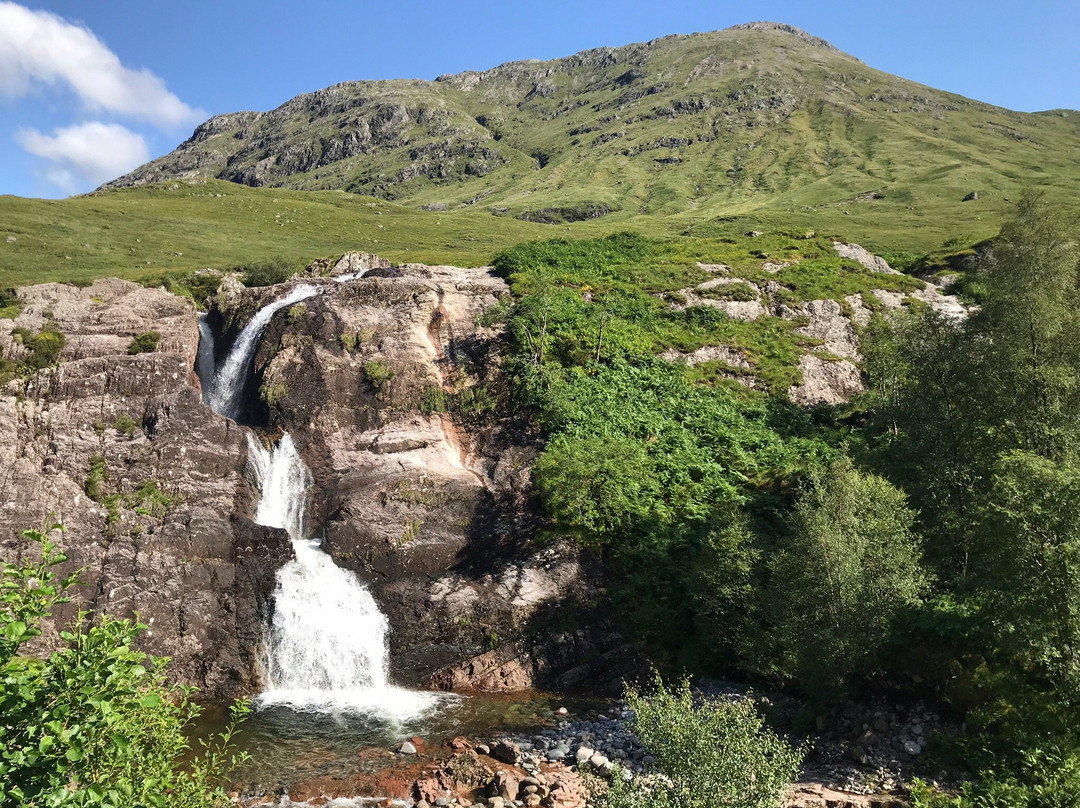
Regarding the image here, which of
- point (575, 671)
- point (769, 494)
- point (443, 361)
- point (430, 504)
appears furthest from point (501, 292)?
point (575, 671)

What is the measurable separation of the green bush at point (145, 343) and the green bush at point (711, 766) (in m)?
45.8

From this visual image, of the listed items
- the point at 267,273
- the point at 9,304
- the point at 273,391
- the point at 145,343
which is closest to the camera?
the point at 273,391

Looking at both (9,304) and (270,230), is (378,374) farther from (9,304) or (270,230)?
(270,230)

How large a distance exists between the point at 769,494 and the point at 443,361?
1021 inches

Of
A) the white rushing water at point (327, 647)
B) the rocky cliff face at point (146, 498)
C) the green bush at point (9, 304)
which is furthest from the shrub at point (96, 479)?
the green bush at point (9, 304)

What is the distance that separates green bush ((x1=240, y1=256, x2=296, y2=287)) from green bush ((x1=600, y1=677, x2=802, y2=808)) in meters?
67.7

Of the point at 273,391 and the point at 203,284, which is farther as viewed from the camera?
the point at 203,284

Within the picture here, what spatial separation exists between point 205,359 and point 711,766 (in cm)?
5166

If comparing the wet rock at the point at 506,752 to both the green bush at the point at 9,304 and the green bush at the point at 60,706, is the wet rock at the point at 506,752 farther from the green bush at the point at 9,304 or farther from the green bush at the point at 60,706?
the green bush at the point at 9,304

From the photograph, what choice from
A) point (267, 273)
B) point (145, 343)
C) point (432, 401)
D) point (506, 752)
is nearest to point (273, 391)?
point (145, 343)

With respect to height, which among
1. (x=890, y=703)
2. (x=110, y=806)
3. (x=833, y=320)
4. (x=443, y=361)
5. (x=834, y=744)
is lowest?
(x=834, y=744)

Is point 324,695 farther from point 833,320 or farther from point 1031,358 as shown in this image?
point 833,320

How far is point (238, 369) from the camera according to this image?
1966 inches

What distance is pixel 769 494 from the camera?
38469mm
